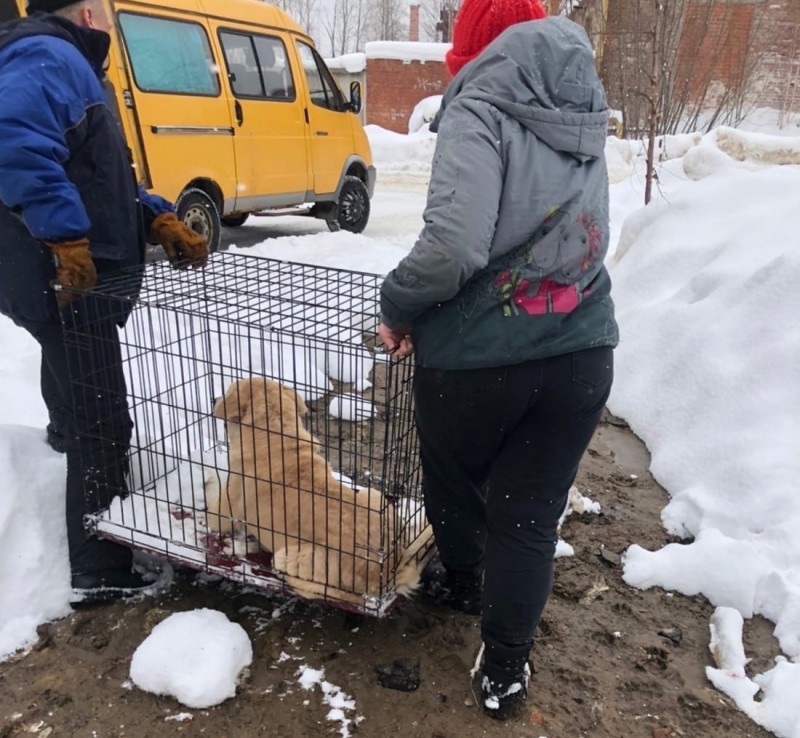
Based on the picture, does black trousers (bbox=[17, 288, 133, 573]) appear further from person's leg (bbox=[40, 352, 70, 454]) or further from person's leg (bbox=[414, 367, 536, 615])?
person's leg (bbox=[414, 367, 536, 615])

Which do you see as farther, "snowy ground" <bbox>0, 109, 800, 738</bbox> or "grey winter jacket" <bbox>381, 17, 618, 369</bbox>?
"snowy ground" <bbox>0, 109, 800, 738</bbox>

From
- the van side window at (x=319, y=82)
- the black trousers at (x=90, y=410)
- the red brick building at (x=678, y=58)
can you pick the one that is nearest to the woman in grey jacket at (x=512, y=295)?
the black trousers at (x=90, y=410)

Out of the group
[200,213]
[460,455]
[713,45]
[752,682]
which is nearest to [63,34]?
[460,455]

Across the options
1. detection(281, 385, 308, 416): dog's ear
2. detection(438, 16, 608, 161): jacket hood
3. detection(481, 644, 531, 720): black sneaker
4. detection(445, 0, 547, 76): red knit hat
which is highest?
detection(445, 0, 547, 76): red knit hat

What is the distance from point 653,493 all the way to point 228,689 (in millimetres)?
2212

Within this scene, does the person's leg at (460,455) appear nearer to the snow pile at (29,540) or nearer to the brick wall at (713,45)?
the snow pile at (29,540)

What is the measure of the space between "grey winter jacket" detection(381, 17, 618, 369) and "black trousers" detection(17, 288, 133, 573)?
1132 millimetres

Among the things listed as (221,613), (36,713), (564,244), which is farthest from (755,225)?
(36,713)

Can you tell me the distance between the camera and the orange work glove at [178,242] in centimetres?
274

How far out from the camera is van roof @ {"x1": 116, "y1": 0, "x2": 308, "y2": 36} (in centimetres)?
A: 659

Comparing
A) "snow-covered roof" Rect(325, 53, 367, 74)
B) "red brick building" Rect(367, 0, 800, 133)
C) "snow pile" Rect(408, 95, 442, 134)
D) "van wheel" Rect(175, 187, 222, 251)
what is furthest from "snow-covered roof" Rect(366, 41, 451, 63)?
"van wheel" Rect(175, 187, 222, 251)

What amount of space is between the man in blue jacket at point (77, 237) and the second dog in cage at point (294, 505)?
0.41m

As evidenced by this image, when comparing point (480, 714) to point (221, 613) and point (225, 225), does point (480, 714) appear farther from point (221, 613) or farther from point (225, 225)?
point (225, 225)

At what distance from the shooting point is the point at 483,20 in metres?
1.81
